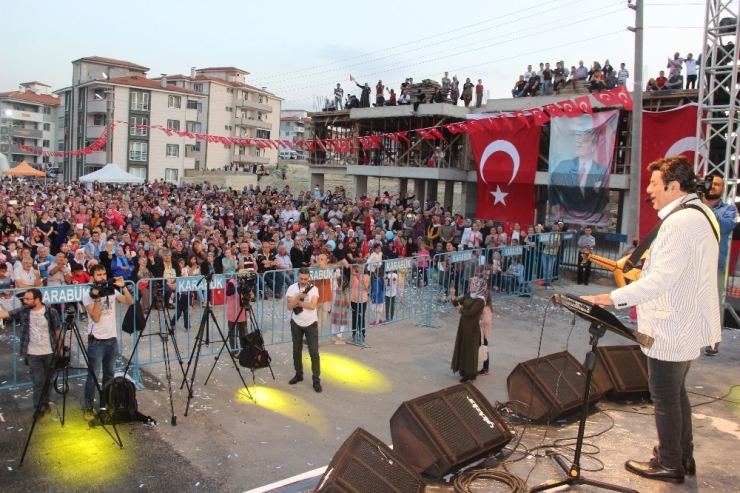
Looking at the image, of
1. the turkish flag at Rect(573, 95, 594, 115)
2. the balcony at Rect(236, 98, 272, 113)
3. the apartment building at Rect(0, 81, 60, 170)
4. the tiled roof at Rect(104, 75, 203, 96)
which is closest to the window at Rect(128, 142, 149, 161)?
the tiled roof at Rect(104, 75, 203, 96)

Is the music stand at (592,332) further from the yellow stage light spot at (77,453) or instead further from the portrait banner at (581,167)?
the portrait banner at (581,167)

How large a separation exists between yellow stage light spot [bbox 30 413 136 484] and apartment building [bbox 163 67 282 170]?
5480 cm

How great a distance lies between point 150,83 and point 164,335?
55396mm

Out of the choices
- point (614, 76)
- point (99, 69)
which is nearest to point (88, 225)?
point (614, 76)

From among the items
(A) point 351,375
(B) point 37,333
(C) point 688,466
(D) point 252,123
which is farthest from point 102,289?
(D) point 252,123

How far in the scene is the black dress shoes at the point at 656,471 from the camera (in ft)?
13.3

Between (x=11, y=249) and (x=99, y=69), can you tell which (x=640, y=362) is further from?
(x=99, y=69)

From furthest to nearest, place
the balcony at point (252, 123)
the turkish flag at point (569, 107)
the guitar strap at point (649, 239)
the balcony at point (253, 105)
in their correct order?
1. the balcony at point (252, 123)
2. the balcony at point (253, 105)
3. the turkish flag at point (569, 107)
4. the guitar strap at point (649, 239)

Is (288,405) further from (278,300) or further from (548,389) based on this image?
(278,300)

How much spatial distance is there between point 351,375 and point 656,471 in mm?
5084

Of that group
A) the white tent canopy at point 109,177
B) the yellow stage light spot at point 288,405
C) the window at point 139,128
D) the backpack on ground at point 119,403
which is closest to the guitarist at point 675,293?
the yellow stage light spot at point 288,405

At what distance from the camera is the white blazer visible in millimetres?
3574

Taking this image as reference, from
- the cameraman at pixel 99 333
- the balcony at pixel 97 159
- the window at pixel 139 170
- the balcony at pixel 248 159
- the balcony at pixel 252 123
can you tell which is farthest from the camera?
the balcony at pixel 252 123

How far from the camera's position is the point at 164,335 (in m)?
7.48
